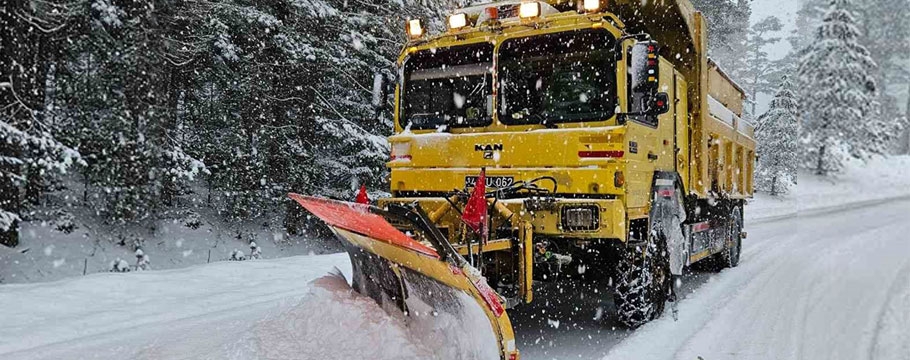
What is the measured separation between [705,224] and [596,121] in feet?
11.7

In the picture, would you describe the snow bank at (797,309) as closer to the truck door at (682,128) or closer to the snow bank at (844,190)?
the truck door at (682,128)

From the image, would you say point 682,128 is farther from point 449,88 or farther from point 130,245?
point 130,245

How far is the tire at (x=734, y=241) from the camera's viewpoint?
902 centimetres

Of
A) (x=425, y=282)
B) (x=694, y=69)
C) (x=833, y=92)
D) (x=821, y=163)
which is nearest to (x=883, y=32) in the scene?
(x=833, y=92)

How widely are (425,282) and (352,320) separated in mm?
558

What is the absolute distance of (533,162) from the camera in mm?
5039

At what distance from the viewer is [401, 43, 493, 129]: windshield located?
550cm

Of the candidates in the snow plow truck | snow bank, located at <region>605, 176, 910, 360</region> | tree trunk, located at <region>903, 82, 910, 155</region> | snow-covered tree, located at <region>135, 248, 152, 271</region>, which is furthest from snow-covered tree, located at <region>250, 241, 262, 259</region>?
tree trunk, located at <region>903, 82, 910, 155</region>

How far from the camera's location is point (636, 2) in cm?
644

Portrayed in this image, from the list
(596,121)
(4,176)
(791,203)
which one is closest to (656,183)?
(596,121)

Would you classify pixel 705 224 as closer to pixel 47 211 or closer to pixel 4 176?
pixel 4 176

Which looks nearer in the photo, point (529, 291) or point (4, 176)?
point (529, 291)

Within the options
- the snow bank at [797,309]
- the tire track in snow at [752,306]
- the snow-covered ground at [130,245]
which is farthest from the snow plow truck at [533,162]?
the snow-covered ground at [130,245]

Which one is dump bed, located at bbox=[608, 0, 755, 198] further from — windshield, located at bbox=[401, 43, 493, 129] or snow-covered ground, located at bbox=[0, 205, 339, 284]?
snow-covered ground, located at bbox=[0, 205, 339, 284]
